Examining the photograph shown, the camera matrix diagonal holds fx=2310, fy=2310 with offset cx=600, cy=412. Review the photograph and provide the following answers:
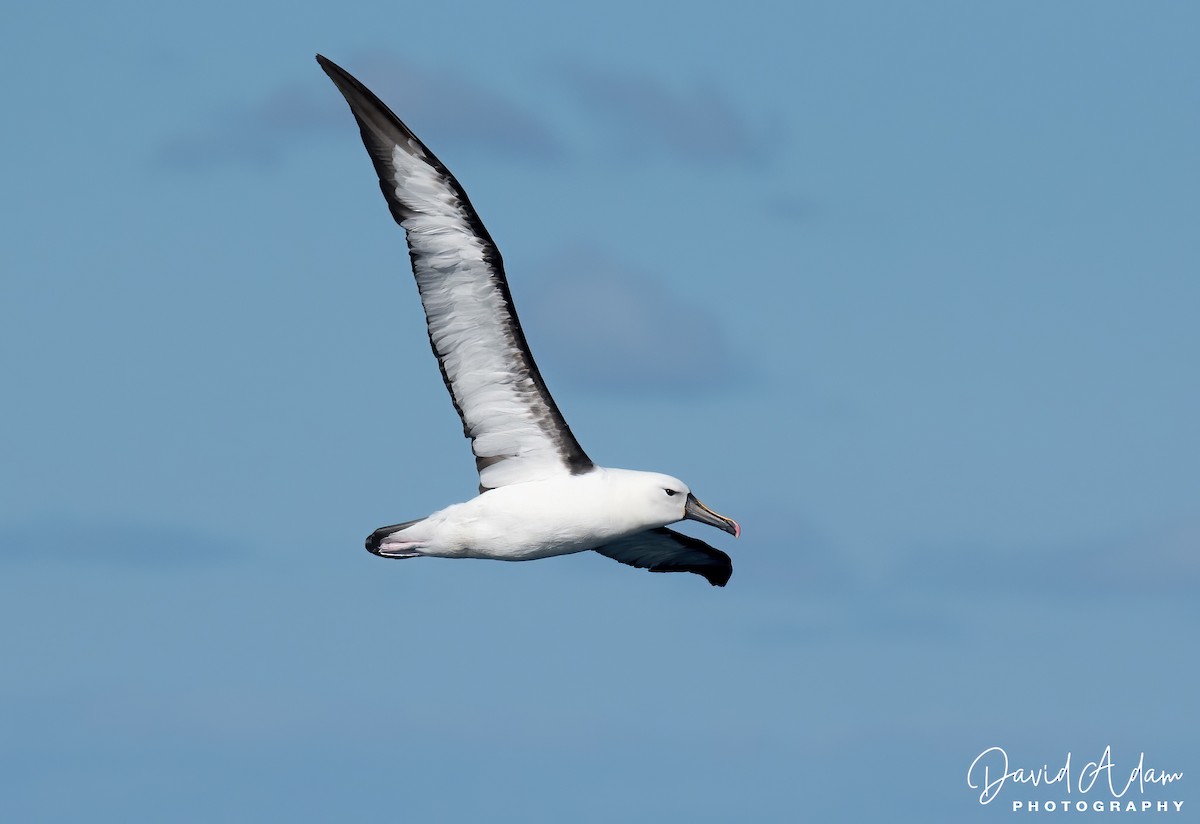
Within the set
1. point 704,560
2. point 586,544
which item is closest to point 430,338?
point 586,544

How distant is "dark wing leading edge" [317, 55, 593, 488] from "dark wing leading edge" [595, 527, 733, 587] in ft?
8.44

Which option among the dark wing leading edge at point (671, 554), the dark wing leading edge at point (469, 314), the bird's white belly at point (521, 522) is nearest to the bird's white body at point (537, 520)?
the bird's white belly at point (521, 522)

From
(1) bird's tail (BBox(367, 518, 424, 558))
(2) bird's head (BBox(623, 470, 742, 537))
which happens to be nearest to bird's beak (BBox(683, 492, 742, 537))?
(2) bird's head (BBox(623, 470, 742, 537))

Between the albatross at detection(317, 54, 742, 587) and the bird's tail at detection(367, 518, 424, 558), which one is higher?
the albatross at detection(317, 54, 742, 587)

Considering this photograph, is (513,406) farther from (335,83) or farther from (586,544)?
(335,83)

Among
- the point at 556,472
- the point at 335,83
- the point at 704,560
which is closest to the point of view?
the point at 335,83

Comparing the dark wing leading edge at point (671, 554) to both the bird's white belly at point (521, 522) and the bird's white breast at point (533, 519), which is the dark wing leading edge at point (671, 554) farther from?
the bird's white belly at point (521, 522)

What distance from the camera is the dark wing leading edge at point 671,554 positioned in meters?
29.2

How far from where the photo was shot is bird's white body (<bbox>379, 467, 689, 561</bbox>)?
1033 inches

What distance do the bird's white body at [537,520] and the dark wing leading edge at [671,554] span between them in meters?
2.04

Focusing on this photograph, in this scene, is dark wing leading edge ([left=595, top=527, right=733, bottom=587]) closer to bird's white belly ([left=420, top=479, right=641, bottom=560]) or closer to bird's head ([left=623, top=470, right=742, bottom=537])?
bird's head ([left=623, top=470, right=742, bottom=537])

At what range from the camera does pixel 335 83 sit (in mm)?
25156

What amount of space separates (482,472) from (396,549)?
1378 mm

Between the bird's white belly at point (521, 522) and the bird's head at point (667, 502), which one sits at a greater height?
the bird's head at point (667, 502)
